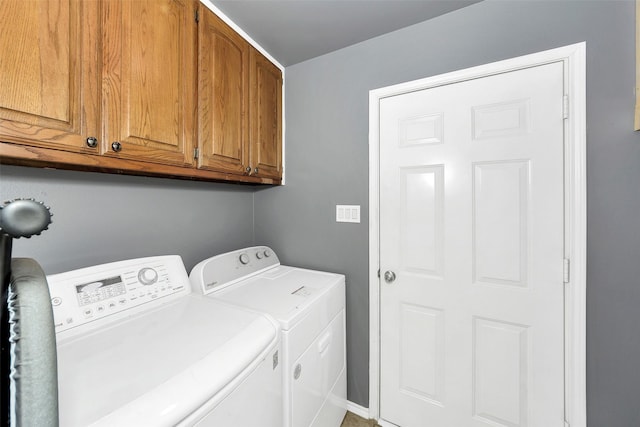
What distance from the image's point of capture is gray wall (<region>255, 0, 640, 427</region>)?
108 centimetres

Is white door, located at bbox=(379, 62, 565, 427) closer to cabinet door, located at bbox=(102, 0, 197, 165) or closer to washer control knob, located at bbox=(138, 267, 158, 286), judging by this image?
cabinet door, located at bbox=(102, 0, 197, 165)

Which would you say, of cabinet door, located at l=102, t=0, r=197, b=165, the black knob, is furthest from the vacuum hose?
cabinet door, located at l=102, t=0, r=197, b=165

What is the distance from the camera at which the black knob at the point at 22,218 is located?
331mm

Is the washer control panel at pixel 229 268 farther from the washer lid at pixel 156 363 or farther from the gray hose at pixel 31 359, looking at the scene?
the gray hose at pixel 31 359

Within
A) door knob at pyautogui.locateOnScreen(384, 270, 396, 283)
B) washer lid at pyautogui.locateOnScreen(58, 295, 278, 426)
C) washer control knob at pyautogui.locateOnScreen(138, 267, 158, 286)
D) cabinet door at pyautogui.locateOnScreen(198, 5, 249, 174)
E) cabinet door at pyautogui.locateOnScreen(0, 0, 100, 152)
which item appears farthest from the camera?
door knob at pyautogui.locateOnScreen(384, 270, 396, 283)

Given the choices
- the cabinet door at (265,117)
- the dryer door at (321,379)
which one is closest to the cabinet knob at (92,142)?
the cabinet door at (265,117)

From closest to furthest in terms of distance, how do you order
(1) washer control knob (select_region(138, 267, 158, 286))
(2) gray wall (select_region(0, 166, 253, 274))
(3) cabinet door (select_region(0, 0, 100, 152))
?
(3) cabinet door (select_region(0, 0, 100, 152)) → (2) gray wall (select_region(0, 166, 253, 274)) → (1) washer control knob (select_region(138, 267, 158, 286))

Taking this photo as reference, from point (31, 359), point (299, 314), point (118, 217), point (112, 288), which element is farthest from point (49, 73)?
point (299, 314)

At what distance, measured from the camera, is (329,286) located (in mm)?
1463

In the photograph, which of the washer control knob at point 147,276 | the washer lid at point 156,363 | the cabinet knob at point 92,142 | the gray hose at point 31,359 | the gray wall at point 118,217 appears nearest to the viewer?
the gray hose at point 31,359

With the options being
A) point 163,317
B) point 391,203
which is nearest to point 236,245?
point 163,317

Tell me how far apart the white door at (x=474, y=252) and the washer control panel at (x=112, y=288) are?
122 centimetres

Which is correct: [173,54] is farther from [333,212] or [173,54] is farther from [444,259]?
[444,259]

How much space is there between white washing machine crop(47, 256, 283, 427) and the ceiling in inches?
56.3
